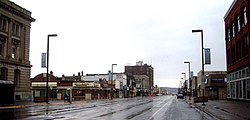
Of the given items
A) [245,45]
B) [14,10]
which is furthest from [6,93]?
[245,45]

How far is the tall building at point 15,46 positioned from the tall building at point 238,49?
35108mm

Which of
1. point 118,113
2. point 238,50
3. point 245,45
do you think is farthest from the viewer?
point 238,50

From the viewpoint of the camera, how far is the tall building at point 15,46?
55188 mm

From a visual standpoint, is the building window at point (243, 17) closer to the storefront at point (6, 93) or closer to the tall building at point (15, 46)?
the storefront at point (6, 93)

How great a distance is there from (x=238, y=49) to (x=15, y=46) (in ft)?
121

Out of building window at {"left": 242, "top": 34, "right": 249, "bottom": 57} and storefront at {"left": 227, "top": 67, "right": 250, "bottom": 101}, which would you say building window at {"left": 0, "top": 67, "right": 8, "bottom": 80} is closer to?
storefront at {"left": 227, "top": 67, "right": 250, "bottom": 101}

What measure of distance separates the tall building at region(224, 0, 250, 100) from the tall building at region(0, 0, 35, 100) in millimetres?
35108

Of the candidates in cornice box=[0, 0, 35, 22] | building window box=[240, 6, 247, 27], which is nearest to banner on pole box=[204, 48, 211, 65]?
building window box=[240, 6, 247, 27]

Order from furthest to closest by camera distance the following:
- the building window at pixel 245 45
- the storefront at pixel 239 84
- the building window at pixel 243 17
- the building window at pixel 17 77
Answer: the building window at pixel 17 77 → the building window at pixel 243 17 → the building window at pixel 245 45 → the storefront at pixel 239 84

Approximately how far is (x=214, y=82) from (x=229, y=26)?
24.9 metres

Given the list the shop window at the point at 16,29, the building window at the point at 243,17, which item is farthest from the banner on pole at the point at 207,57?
the shop window at the point at 16,29

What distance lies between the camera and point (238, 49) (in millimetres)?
53031

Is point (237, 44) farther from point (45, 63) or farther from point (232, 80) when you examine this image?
point (45, 63)

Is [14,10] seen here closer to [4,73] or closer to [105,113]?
[4,73]
